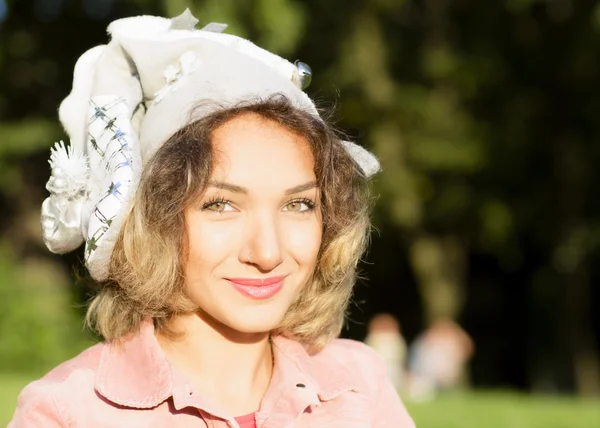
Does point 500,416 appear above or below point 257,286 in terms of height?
below

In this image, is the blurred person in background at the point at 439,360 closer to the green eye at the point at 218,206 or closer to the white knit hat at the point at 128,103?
the white knit hat at the point at 128,103

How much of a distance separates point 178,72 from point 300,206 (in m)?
0.47

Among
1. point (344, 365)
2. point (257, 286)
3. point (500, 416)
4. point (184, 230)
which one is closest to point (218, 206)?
point (184, 230)

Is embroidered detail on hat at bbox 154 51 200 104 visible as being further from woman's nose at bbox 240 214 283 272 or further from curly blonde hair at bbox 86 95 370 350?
woman's nose at bbox 240 214 283 272

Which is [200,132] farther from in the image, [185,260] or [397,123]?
[397,123]

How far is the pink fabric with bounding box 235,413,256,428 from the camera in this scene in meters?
→ 2.49

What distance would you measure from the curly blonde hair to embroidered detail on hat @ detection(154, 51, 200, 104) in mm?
151

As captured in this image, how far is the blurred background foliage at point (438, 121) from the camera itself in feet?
52.5

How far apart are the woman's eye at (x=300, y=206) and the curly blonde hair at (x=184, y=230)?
0.07 m

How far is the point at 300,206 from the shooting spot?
2.51 metres

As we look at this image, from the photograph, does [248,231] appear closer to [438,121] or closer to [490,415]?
[490,415]

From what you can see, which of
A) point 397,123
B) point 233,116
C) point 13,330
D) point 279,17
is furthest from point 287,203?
point 397,123


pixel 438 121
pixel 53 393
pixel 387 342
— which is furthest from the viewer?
pixel 438 121

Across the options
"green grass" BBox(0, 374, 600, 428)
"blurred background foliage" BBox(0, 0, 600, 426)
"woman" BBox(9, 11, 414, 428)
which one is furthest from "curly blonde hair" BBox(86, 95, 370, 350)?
"blurred background foliage" BBox(0, 0, 600, 426)
